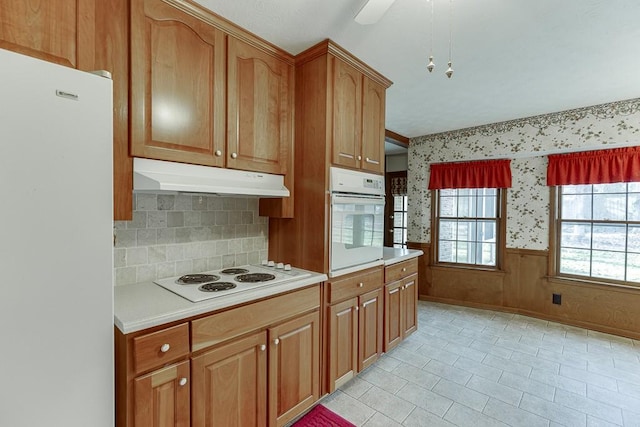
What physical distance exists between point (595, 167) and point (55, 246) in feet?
15.3

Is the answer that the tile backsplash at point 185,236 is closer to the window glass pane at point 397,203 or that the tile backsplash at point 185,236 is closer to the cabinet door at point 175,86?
the cabinet door at point 175,86

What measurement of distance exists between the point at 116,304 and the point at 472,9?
7.92 feet

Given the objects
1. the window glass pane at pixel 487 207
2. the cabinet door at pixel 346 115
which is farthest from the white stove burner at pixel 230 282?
the window glass pane at pixel 487 207

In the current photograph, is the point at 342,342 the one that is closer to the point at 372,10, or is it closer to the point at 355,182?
the point at 355,182

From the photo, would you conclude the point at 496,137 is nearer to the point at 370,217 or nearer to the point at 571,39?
the point at 571,39

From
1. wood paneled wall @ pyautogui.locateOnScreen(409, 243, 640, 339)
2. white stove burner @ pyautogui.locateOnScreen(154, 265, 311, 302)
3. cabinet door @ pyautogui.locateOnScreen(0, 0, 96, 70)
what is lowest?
wood paneled wall @ pyautogui.locateOnScreen(409, 243, 640, 339)

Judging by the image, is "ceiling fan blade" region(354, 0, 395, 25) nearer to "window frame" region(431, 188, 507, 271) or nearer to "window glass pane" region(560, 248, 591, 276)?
"window frame" region(431, 188, 507, 271)

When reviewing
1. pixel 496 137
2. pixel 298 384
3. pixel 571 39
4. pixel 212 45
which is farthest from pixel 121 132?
pixel 496 137

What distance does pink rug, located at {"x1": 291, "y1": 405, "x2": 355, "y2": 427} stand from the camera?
5.91 feet

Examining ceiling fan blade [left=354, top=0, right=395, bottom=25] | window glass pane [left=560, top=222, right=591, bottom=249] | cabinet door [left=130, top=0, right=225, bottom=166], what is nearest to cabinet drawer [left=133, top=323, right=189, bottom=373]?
cabinet door [left=130, top=0, right=225, bottom=166]

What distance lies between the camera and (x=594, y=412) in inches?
77.8

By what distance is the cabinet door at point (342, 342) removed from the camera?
2012 millimetres

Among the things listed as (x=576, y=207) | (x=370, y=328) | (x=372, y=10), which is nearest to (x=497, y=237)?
(x=576, y=207)

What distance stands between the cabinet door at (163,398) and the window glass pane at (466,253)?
3989 mm
